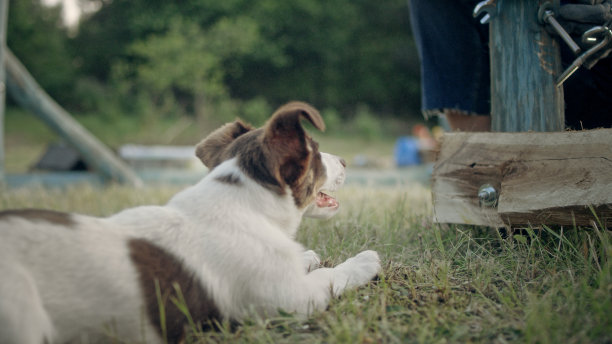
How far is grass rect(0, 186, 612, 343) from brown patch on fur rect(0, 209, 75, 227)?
0.63 m

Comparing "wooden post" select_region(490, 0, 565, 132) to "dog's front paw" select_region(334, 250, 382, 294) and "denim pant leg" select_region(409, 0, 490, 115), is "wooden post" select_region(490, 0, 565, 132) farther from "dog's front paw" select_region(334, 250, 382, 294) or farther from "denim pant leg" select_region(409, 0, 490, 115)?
"dog's front paw" select_region(334, 250, 382, 294)

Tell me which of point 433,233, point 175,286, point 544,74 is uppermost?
point 544,74

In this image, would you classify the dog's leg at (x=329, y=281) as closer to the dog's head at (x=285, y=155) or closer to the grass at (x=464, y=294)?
the grass at (x=464, y=294)

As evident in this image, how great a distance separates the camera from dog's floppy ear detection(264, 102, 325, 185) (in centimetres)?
203

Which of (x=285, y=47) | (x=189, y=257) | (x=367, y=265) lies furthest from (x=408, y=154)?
(x=285, y=47)

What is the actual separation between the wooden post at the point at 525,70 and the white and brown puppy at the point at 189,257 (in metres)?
1.08

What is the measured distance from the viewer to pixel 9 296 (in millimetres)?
1477

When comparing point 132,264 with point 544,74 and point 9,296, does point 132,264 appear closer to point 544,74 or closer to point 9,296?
point 9,296

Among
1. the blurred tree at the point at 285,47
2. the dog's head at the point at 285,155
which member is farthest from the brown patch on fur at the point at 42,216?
the blurred tree at the point at 285,47

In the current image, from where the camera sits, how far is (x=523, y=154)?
7.73 feet

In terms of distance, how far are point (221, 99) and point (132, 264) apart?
1796cm

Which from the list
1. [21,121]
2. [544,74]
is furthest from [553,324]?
[21,121]

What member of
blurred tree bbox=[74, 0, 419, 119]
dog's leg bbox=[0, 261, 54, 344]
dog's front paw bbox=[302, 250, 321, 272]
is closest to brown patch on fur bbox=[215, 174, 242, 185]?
dog's front paw bbox=[302, 250, 321, 272]

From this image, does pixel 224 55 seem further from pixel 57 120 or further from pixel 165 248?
pixel 165 248
